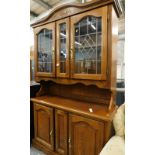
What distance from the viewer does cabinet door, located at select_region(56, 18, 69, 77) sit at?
183cm

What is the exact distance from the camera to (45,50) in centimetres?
217

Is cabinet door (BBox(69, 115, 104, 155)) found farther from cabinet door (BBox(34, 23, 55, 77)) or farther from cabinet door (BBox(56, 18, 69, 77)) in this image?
cabinet door (BBox(34, 23, 55, 77))

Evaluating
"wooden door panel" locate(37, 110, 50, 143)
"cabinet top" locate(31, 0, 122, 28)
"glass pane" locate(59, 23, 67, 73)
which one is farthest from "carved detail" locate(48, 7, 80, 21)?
"wooden door panel" locate(37, 110, 50, 143)

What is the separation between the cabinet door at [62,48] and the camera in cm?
183

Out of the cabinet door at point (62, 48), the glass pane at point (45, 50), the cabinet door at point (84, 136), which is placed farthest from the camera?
the glass pane at point (45, 50)

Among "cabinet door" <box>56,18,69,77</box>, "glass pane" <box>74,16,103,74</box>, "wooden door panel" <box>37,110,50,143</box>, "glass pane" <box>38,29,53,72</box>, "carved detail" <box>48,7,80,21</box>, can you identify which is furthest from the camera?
"glass pane" <box>38,29,53,72</box>

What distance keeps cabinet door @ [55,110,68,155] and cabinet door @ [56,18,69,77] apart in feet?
1.62

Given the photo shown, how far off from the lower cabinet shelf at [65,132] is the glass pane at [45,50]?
55 cm

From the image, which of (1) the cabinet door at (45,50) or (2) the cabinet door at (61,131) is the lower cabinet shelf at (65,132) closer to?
(2) the cabinet door at (61,131)

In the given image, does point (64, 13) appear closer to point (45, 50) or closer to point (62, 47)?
point (62, 47)

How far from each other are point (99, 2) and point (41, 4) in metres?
1.58

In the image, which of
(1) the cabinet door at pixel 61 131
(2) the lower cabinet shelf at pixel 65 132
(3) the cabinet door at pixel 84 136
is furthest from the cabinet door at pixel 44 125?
(3) the cabinet door at pixel 84 136

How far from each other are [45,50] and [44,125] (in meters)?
1.06
